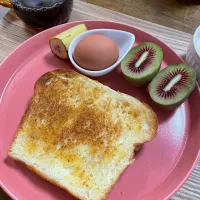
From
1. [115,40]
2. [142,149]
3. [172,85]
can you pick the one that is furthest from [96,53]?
[142,149]

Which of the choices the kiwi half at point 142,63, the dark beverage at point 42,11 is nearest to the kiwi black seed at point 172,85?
the kiwi half at point 142,63

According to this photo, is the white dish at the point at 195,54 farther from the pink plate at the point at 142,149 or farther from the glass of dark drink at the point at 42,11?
the glass of dark drink at the point at 42,11

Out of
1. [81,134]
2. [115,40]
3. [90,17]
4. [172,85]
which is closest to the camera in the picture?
[81,134]

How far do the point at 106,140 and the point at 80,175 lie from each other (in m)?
0.16

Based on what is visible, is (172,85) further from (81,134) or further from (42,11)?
(42,11)

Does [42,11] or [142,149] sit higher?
[42,11]

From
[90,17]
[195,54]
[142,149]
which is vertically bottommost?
[142,149]

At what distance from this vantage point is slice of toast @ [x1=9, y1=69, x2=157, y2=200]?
1.02 meters

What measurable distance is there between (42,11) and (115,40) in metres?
0.40

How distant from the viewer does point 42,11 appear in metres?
1.42

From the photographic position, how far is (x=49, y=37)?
1.43 m

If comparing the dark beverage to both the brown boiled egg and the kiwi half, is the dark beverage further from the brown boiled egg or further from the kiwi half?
the kiwi half

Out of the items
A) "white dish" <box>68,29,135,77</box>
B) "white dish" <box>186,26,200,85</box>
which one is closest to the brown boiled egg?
"white dish" <box>68,29,135,77</box>

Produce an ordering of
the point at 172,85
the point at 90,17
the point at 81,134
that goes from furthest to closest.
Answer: the point at 90,17 < the point at 172,85 < the point at 81,134
